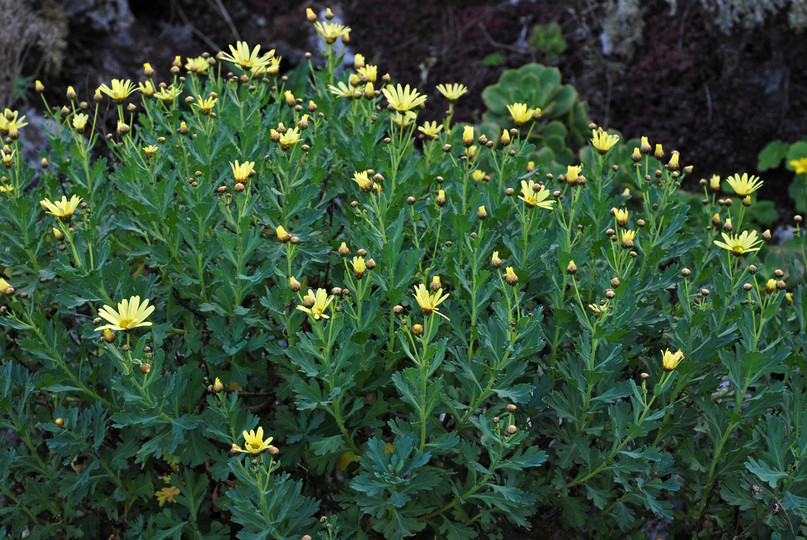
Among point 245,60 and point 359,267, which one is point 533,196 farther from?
point 245,60

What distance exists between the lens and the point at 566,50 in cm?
572

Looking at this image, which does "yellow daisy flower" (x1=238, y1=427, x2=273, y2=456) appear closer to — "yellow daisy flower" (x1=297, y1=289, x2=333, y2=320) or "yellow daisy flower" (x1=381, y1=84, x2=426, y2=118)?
"yellow daisy flower" (x1=297, y1=289, x2=333, y2=320)

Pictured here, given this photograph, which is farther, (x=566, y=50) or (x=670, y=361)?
(x=566, y=50)

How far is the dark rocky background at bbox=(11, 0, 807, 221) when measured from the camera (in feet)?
17.0

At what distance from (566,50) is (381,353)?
12.9ft

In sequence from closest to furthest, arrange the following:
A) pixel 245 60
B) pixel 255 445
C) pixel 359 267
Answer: pixel 255 445 → pixel 359 267 → pixel 245 60

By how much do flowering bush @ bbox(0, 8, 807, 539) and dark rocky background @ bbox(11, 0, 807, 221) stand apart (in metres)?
2.61

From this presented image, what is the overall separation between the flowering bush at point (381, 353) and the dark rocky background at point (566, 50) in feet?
8.56

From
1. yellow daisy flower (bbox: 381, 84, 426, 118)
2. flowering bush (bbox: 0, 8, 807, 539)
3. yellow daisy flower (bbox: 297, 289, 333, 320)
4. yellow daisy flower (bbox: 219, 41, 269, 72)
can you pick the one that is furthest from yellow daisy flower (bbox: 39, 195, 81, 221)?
yellow daisy flower (bbox: 381, 84, 426, 118)

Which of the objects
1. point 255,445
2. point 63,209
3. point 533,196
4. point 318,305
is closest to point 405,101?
point 533,196

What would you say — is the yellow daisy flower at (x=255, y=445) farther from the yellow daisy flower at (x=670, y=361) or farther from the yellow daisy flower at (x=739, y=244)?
the yellow daisy flower at (x=739, y=244)

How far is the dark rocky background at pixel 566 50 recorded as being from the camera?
17.0 ft

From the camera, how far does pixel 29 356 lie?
8.72 feet

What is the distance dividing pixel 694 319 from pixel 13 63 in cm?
476
